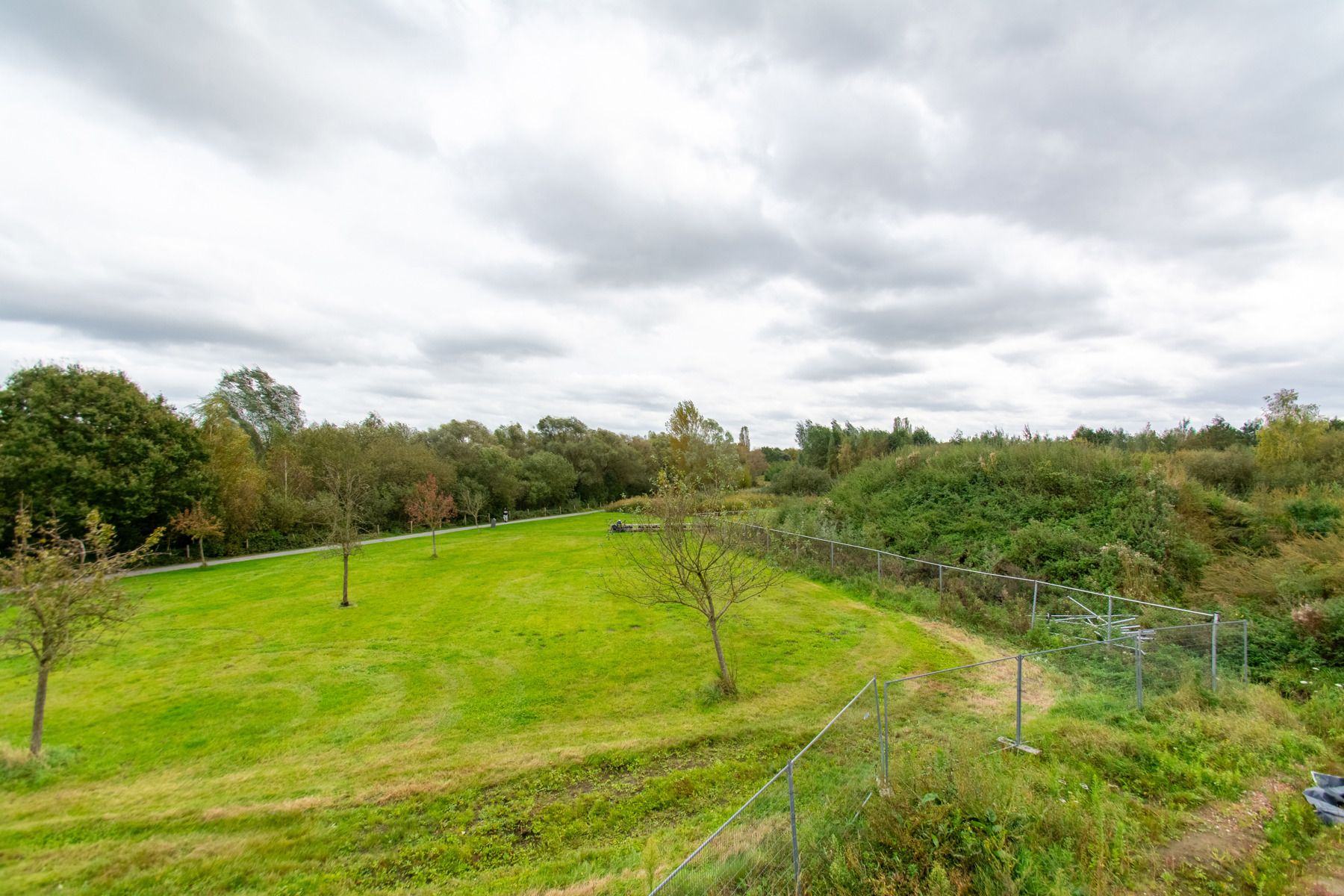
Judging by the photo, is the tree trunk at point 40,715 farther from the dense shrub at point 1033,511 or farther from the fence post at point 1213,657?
the dense shrub at point 1033,511

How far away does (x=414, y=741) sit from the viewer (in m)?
8.76

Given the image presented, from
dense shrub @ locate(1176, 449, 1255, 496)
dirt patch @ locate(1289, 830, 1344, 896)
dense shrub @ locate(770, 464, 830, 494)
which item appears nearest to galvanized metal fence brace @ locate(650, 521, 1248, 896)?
dirt patch @ locate(1289, 830, 1344, 896)

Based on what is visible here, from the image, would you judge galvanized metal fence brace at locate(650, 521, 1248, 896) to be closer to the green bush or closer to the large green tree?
the green bush

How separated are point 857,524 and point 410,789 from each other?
813 inches

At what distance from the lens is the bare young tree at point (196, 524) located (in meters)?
26.3

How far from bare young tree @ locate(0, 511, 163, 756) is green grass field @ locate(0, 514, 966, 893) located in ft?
5.83

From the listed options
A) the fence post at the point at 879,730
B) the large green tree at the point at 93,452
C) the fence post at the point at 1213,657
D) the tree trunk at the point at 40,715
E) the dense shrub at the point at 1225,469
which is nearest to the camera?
the fence post at the point at 879,730

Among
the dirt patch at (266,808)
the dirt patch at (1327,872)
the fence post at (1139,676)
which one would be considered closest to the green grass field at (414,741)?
the dirt patch at (266,808)

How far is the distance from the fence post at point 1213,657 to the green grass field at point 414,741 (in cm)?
413

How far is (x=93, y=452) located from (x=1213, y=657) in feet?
136

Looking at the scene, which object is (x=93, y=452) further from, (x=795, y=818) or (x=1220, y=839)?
(x=1220, y=839)

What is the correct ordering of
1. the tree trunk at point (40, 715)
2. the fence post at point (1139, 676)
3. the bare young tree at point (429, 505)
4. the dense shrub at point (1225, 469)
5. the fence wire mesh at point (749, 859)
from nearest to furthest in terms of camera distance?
the fence wire mesh at point (749, 859) → the tree trunk at point (40, 715) → the fence post at point (1139, 676) → the dense shrub at point (1225, 469) → the bare young tree at point (429, 505)

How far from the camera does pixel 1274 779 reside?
6703mm

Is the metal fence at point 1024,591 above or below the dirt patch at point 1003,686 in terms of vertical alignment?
above
